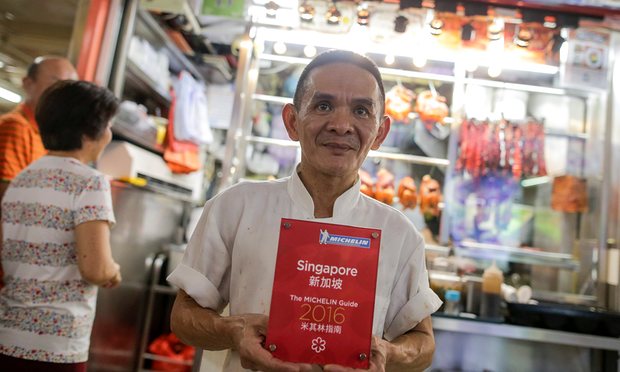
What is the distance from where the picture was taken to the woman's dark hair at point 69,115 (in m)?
1.92

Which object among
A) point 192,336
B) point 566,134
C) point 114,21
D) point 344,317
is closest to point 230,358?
point 192,336

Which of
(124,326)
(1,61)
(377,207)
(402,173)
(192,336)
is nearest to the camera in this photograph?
(192,336)

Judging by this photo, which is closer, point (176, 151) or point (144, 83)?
point (144, 83)

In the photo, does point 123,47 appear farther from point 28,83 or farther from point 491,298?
point 491,298

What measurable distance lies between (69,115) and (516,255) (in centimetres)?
369

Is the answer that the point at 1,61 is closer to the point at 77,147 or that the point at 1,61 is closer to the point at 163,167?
the point at 163,167

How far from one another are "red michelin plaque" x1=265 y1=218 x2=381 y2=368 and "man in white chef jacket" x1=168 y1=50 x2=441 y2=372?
0.19m

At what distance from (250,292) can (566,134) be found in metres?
3.91

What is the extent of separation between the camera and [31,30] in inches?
142

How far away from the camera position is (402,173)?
15.0 feet

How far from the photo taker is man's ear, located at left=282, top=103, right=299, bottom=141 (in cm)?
133

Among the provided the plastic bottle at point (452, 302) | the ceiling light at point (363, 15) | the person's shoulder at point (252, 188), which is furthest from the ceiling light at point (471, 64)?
the person's shoulder at point (252, 188)

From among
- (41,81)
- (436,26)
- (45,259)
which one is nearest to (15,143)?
(41,81)

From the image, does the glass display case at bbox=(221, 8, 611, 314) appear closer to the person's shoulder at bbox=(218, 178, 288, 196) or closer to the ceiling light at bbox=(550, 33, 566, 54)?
the ceiling light at bbox=(550, 33, 566, 54)
